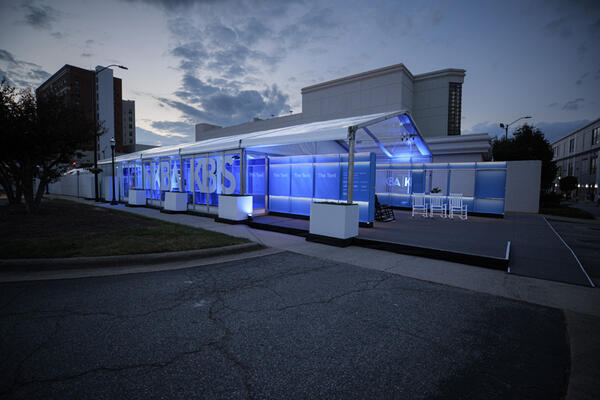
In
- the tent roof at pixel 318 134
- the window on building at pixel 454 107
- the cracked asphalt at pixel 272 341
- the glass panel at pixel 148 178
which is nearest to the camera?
the cracked asphalt at pixel 272 341

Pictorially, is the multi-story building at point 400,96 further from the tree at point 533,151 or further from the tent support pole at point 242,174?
the tent support pole at point 242,174

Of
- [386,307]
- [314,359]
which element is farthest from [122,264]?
[386,307]

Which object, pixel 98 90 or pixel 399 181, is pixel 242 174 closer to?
pixel 399 181

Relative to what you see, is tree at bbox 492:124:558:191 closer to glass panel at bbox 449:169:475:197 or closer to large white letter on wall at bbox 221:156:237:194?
glass panel at bbox 449:169:475:197

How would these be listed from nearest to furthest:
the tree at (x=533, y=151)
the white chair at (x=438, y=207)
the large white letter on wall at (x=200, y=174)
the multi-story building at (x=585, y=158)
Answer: the large white letter on wall at (x=200, y=174) → the white chair at (x=438, y=207) → the tree at (x=533, y=151) → the multi-story building at (x=585, y=158)

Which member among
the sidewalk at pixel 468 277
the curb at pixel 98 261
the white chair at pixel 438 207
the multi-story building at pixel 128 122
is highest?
the multi-story building at pixel 128 122

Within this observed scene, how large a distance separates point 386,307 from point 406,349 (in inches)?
39.7

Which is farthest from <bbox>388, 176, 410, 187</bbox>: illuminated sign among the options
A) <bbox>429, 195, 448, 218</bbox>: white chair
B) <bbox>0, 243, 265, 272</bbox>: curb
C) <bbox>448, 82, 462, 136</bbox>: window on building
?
<bbox>448, 82, 462, 136</bbox>: window on building

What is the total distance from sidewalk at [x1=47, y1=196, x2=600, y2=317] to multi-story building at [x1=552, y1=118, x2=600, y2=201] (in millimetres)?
58011

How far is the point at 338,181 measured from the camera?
11.2 metres

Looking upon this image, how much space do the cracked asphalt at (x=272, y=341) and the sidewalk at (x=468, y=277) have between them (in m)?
0.45

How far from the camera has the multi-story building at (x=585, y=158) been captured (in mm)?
50750

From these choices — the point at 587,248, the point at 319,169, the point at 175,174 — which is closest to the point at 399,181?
the point at 319,169

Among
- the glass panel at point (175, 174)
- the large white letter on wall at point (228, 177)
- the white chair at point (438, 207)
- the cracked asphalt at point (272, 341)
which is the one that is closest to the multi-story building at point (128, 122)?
the glass panel at point (175, 174)
